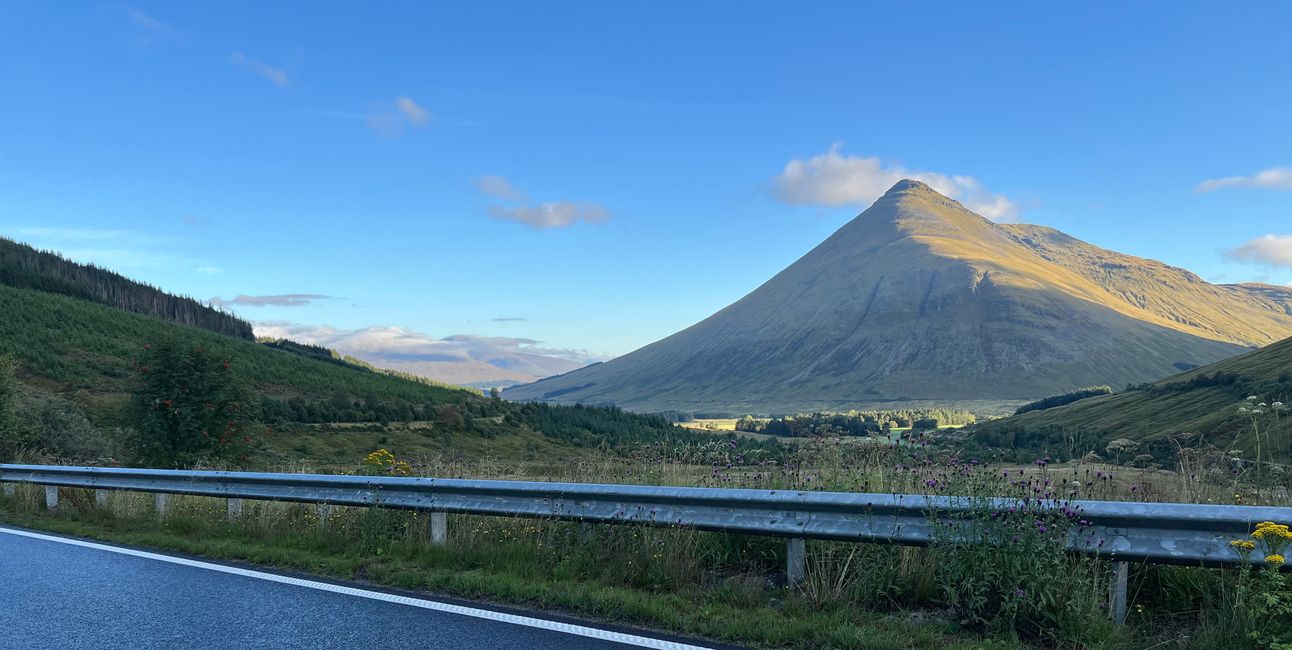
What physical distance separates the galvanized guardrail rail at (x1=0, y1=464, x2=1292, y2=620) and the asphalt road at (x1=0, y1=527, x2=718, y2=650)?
1.36 m

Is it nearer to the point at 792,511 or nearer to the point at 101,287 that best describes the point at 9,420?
the point at 792,511

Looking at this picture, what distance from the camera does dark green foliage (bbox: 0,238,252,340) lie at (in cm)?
12812

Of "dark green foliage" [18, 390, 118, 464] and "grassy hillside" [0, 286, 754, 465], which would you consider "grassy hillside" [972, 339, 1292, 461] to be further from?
"dark green foliage" [18, 390, 118, 464]

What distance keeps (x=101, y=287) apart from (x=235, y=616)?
176078 millimetres

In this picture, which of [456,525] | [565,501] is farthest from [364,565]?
[565,501]

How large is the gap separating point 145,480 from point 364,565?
18.9 feet

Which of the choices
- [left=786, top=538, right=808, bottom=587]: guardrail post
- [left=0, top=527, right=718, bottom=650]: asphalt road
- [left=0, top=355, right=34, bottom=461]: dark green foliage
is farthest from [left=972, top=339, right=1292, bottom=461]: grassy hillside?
[left=0, top=527, right=718, bottom=650]: asphalt road

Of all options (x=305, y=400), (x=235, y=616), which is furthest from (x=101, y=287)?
(x=235, y=616)

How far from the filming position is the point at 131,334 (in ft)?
262

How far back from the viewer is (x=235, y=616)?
5949mm

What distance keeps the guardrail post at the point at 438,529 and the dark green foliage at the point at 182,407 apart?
1521 cm

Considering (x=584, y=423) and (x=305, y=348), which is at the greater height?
(x=305, y=348)

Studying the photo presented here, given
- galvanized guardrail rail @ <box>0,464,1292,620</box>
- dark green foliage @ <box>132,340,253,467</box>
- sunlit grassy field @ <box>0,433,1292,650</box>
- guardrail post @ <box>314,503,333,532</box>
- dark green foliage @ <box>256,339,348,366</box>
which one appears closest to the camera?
galvanized guardrail rail @ <box>0,464,1292,620</box>

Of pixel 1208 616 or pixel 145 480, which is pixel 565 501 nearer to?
pixel 1208 616
